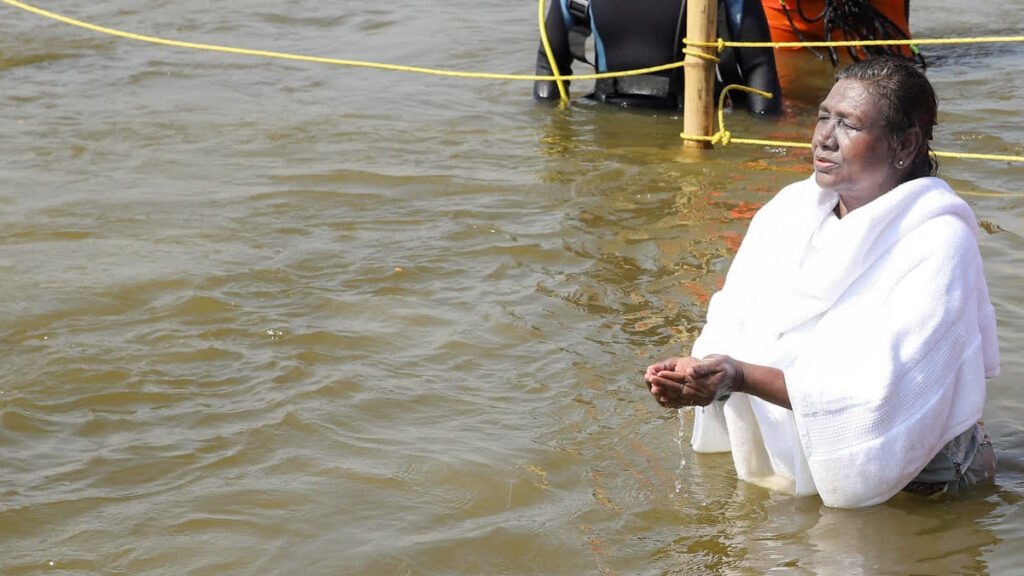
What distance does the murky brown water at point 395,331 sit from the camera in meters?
3.16

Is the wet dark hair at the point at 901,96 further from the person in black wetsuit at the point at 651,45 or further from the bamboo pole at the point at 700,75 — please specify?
the person in black wetsuit at the point at 651,45

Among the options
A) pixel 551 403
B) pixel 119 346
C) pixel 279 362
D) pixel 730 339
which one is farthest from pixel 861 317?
pixel 119 346

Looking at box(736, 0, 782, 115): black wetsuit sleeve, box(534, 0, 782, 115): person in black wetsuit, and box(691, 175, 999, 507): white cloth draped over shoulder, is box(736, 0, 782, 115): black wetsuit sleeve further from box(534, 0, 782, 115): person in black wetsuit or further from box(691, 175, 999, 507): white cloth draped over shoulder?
box(691, 175, 999, 507): white cloth draped over shoulder

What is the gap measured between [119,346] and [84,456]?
2.74ft

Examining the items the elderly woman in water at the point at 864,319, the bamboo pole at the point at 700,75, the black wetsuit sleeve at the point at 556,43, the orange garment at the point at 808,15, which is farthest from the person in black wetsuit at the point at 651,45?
the elderly woman in water at the point at 864,319

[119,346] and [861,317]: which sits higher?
[861,317]

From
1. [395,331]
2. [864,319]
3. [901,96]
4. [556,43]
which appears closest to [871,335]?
[864,319]

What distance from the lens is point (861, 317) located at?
9.43ft

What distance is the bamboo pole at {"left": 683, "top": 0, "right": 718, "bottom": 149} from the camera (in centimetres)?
609

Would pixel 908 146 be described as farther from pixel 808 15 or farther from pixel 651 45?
pixel 808 15

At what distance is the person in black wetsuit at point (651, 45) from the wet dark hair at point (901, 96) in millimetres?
3783

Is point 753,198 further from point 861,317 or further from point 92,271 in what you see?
point 861,317

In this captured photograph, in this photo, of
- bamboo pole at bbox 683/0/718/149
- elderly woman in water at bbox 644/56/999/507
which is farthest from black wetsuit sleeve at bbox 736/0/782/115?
elderly woman in water at bbox 644/56/999/507

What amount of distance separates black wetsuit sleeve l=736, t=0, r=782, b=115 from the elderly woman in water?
12.3ft
